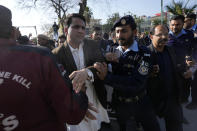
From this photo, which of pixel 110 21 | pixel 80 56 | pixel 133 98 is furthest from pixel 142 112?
pixel 110 21

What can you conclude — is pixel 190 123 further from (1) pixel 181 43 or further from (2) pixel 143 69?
(2) pixel 143 69

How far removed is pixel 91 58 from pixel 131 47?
502 millimetres

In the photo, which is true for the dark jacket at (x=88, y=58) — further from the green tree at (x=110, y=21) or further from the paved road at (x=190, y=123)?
the green tree at (x=110, y=21)

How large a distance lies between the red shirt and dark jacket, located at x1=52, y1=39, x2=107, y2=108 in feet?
2.50

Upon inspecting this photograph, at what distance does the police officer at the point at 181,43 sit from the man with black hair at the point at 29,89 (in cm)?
181

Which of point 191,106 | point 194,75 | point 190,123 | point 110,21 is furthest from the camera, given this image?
point 110,21

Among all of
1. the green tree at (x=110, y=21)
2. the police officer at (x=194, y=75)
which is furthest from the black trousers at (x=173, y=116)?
the green tree at (x=110, y=21)

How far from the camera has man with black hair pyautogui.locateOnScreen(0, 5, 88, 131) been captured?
3.15 ft

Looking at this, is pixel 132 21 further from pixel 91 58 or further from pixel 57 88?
pixel 57 88

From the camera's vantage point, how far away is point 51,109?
116 cm

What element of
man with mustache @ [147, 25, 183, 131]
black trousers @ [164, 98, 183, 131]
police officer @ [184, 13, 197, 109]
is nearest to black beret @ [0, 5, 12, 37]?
man with mustache @ [147, 25, 183, 131]

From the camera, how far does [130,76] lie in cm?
185

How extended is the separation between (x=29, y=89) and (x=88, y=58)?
104 cm

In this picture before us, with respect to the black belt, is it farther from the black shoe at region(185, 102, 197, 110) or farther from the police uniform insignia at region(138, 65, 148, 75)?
the black shoe at region(185, 102, 197, 110)
